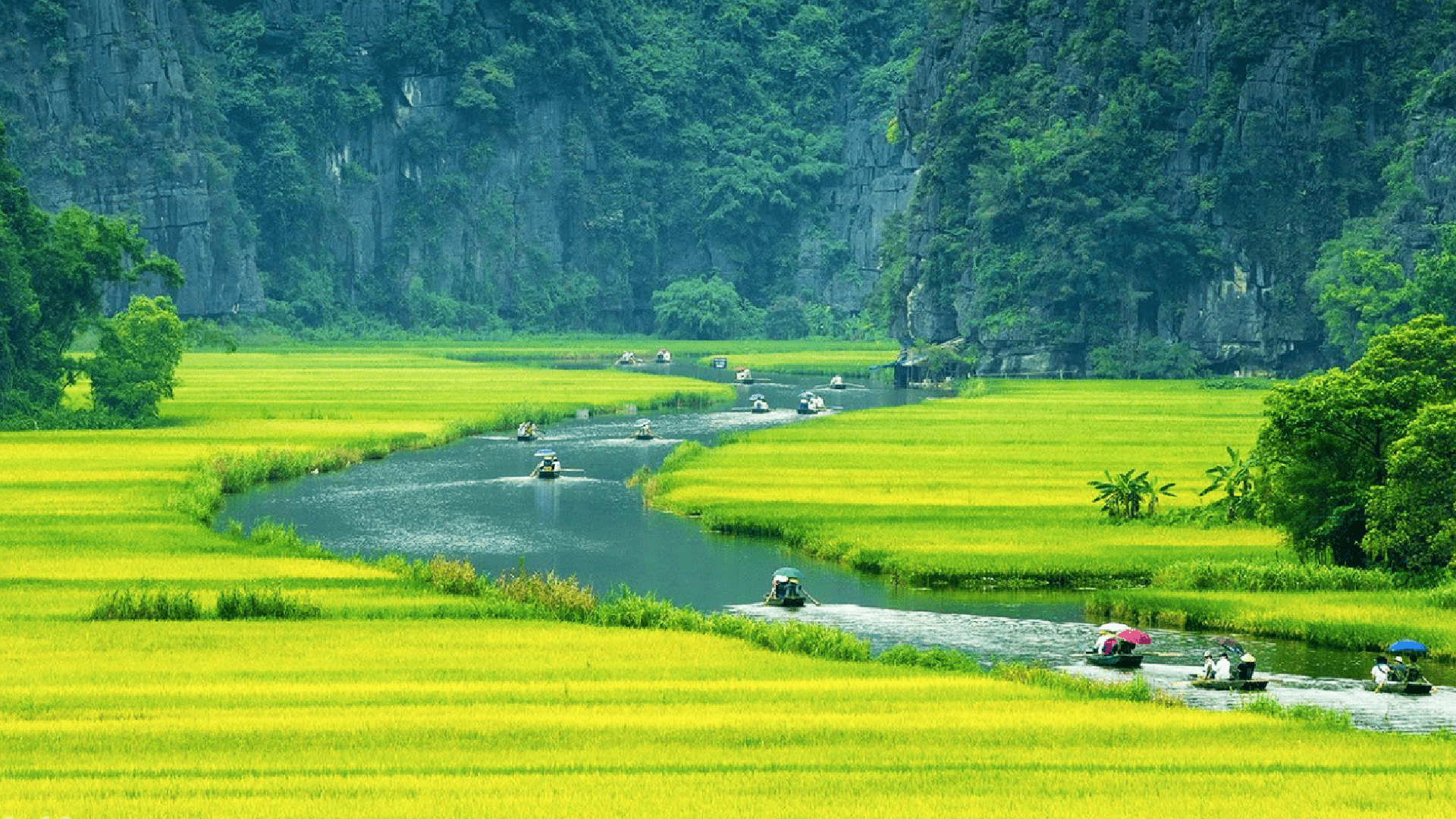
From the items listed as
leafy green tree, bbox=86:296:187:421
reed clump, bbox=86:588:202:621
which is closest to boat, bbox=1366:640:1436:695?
reed clump, bbox=86:588:202:621

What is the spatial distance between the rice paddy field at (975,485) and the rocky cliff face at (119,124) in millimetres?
76981

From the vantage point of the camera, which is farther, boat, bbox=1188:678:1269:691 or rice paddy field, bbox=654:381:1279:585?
rice paddy field, bbox=654:381:1279:585

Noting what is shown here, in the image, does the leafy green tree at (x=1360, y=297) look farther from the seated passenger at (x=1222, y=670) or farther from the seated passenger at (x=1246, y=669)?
the seated passenger at (x=1222, y=670)

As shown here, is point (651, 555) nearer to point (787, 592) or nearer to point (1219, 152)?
point (787, 592)

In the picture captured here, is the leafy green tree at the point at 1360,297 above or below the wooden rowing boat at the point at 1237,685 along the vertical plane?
above

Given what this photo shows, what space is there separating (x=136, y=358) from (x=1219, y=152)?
65.5 meters

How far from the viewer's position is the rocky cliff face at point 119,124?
14238 cm

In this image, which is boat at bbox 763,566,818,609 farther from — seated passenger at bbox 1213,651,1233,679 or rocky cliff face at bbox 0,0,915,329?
rocky cliff face at bbox 0,0,915,329

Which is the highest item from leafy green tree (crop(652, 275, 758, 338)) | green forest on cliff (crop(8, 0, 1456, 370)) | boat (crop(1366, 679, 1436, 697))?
green forest on cliff (crop(8, 0, 1456, 370))

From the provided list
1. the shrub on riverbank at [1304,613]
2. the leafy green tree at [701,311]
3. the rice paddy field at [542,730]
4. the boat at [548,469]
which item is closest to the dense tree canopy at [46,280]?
the boat at [548,469]

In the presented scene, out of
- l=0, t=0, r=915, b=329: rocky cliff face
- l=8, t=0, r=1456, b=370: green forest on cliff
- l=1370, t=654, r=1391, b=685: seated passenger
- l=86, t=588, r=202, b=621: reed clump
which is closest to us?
l=1370, t=654, r=1391, b=685: seated passenger

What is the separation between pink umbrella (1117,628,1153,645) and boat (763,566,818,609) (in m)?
7.09

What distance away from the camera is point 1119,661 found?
32.6 meters

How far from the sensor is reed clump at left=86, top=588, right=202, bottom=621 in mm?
35344
